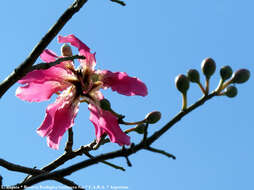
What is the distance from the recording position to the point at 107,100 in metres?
2.61

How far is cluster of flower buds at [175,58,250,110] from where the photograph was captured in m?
2.43

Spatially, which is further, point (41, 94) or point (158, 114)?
point (41, 94)

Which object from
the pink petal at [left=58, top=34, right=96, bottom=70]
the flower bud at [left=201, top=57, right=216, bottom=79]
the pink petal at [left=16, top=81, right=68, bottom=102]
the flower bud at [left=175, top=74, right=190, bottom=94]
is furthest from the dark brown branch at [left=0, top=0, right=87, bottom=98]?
the pink petal at [left=16, top=81, right=68, bottom=102]

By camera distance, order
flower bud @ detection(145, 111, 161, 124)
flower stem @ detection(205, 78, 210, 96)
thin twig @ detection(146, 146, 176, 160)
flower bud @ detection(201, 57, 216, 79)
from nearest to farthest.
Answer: thin twig @ detection(146, 146, 176, 160) < flower stem @ detection(205, 78, 210, 96) < flower bud @ detection(201, 57, 216, 79) < flower bud @ detection(145, 111, 161, 124)

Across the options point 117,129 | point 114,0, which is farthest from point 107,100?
point 114,0

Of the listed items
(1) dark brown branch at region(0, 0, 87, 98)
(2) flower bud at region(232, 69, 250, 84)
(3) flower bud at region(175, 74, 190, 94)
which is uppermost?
(2) flower bud at region(232, 69, 250, 84)

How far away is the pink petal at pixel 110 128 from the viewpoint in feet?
9.61

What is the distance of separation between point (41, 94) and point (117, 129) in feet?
2.58

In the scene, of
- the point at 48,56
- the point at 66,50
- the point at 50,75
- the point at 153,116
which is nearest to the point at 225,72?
the point at 153,116

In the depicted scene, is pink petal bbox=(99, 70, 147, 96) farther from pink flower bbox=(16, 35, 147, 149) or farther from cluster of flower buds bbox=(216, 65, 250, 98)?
cluster of flower buds bbox=(216, 65, 250, 98)

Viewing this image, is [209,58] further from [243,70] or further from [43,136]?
[43,136]

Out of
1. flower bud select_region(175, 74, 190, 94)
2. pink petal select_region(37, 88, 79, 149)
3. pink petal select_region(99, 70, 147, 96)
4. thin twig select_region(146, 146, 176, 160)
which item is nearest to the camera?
thin twig select_region(146, 146, 176, 160)

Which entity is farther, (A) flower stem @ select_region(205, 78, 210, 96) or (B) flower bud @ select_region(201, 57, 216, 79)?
(B) flower bud @ select_region(201, 57, 216, 79)

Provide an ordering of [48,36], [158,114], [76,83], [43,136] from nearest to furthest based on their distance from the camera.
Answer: [48,36], [158,114], [43,136], [76,83]
